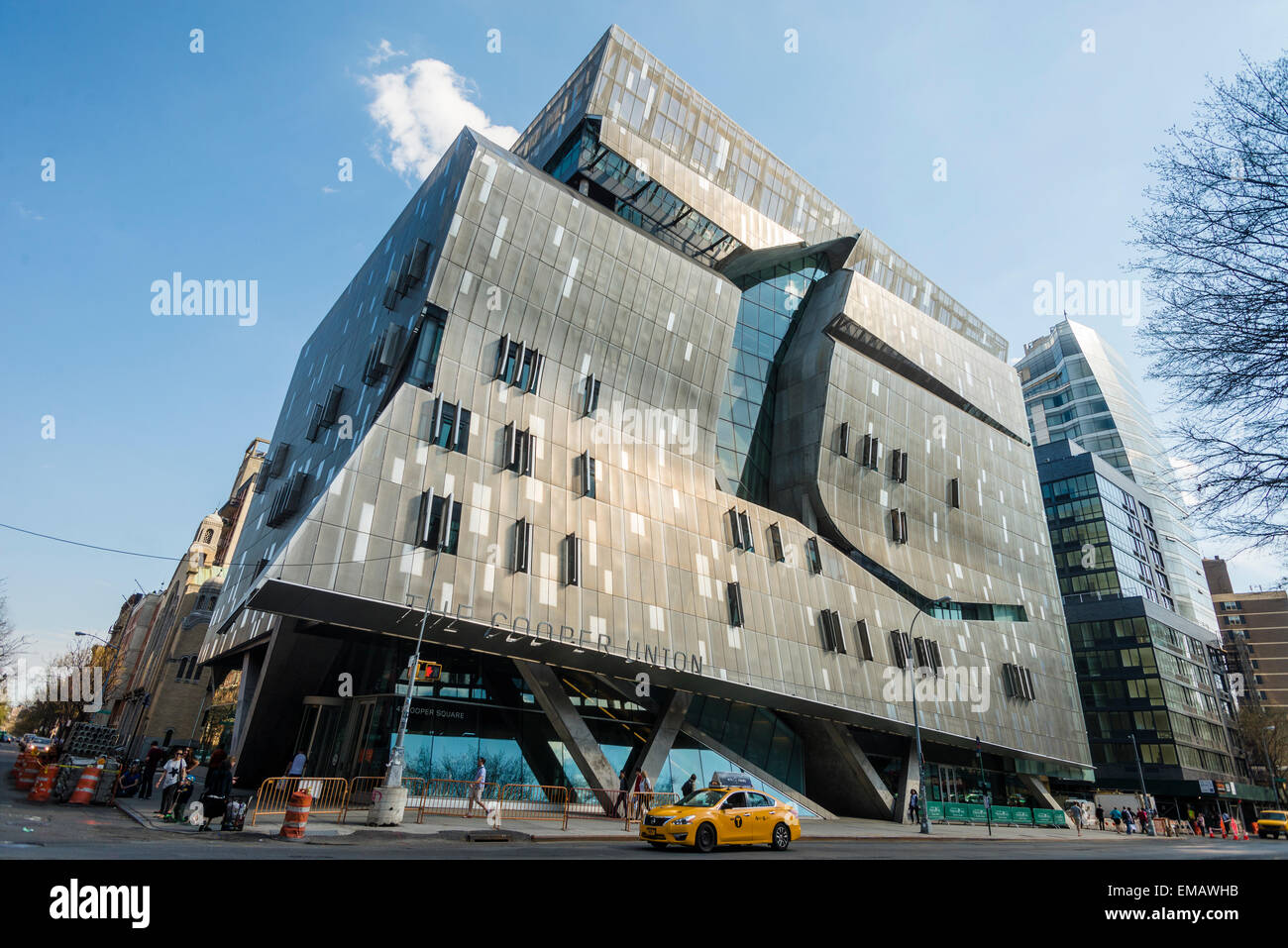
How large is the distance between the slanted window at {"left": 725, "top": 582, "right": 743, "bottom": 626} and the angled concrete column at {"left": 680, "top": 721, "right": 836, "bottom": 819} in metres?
5.94

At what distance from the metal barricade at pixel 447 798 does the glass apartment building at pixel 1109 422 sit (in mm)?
95912

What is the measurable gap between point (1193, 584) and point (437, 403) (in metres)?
113

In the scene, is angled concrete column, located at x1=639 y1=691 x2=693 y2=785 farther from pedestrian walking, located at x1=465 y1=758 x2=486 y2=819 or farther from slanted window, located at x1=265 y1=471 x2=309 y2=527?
slanted window, located at x1=265 y1=471 x2=309 y2=527

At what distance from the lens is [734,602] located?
109 ft

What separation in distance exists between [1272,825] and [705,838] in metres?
56.8

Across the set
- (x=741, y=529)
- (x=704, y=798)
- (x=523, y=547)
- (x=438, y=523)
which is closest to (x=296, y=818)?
(x=704, y=798)

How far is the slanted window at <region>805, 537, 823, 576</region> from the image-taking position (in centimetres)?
3866

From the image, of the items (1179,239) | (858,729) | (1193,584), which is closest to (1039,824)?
(858,729)

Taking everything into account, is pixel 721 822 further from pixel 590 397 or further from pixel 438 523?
pixel 590 397

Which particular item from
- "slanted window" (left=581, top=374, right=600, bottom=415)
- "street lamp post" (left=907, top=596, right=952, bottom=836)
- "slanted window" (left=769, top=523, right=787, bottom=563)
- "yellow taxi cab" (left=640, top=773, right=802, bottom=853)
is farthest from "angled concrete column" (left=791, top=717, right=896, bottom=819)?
"slanted window" (left=581, top=374, right=600, bottom=415)

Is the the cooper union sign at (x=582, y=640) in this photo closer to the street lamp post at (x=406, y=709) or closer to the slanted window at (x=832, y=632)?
the street lamp post at (x=406, y=709)

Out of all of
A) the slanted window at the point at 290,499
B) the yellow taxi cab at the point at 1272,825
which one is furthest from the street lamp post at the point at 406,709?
the yellow taxi cab at the point at 1272,825

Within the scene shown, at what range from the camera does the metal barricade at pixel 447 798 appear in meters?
22.5
